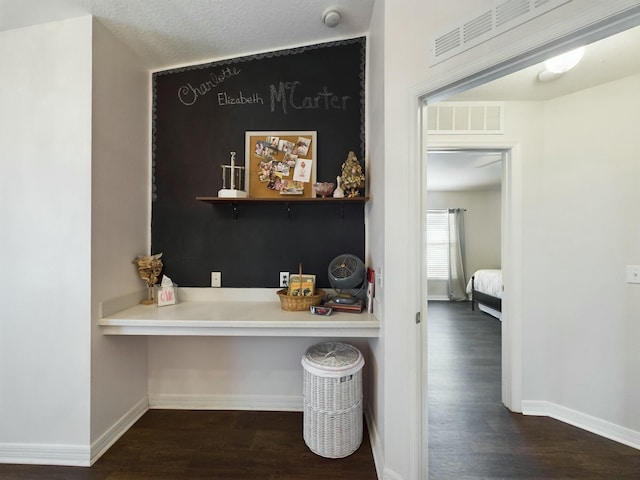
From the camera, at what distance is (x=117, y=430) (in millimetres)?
1779

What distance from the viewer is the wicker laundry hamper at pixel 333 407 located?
5.25 ft

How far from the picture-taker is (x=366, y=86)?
203 cm

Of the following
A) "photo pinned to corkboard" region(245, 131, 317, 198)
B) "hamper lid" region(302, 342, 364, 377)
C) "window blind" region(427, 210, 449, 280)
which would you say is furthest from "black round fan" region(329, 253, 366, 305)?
"window blind" region(427, 210, 449, 280)

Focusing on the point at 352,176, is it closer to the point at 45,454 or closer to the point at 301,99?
the point at 301,99

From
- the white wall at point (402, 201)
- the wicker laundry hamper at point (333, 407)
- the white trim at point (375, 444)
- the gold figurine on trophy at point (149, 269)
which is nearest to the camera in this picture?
the white wall at point (402, 201)

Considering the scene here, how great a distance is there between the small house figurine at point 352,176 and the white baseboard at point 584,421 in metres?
2.16

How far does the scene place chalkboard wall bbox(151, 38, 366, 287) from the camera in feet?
6.77

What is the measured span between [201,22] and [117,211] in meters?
1.39

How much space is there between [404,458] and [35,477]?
2086 millimetres

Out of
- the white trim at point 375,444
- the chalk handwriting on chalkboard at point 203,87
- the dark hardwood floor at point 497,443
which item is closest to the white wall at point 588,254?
the dark hardwood floor at point 497,443

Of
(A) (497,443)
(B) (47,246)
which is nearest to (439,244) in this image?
(A) (497,443)

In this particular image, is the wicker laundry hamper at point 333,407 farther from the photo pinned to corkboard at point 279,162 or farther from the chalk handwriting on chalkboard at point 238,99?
the chalk handwriting on chalkboard at point 238,99

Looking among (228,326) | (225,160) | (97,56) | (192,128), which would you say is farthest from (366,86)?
(228,326)

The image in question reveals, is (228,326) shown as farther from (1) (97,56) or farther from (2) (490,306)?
(2) (490,306)
